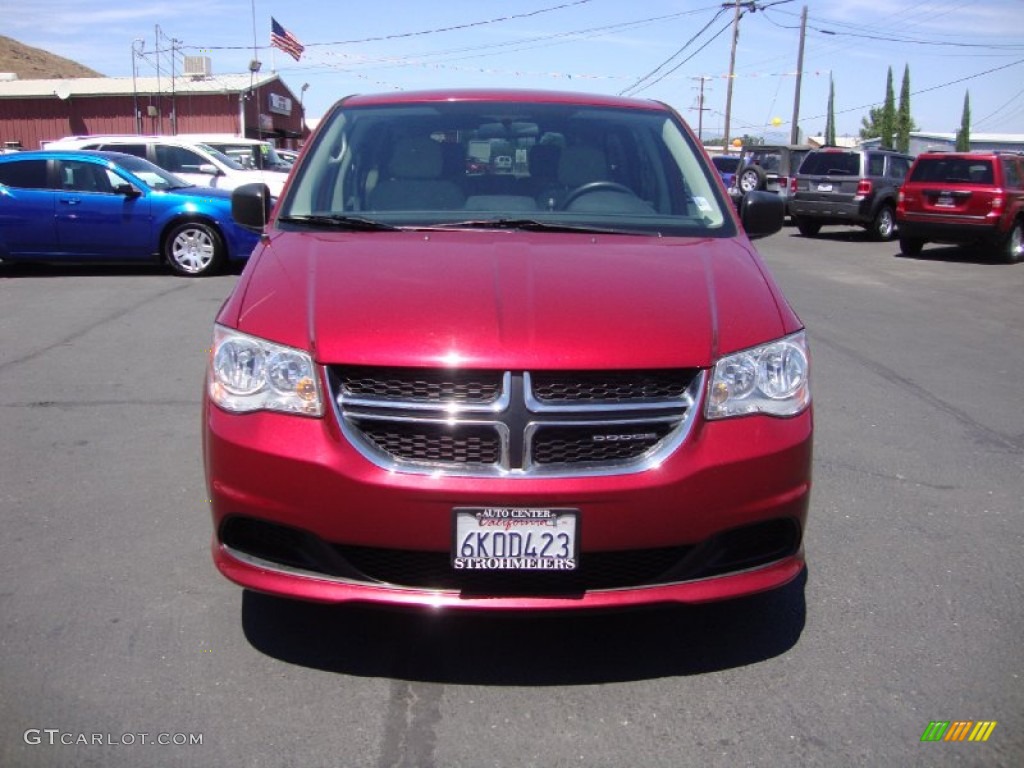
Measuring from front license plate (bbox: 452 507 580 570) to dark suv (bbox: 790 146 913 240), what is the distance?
1929cm

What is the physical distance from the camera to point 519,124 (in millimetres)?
4391

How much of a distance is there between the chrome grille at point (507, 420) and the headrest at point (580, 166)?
166 centimetres

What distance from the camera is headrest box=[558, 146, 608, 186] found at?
4305 millimetres

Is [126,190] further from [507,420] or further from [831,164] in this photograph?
[831,164]

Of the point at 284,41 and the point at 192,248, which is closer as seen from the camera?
the point at 192,248

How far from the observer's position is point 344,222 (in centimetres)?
381

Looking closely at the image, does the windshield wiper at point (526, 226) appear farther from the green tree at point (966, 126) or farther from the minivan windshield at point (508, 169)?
the green tree at point (966, 126)

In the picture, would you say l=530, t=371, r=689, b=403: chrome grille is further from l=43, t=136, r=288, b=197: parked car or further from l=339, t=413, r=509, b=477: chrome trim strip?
l=43, t=136, r=288, b=197: parked car

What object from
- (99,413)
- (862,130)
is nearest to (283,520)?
(99,413)

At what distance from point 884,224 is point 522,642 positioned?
65.7 feet

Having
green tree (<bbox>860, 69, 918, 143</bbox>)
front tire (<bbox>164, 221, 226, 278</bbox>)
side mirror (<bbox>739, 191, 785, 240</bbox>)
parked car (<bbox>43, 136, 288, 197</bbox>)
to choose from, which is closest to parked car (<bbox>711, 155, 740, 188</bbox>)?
parked car (<bbox>43, 136, 288, 197</bbox>)

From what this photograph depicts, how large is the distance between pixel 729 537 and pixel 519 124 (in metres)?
2.24

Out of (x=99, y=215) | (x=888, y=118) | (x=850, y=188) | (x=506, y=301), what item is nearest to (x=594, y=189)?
(x=506, y=301)

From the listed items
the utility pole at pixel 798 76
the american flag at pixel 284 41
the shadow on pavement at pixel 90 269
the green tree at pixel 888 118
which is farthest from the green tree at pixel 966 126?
the shadow on pavement at pixel 90 269
